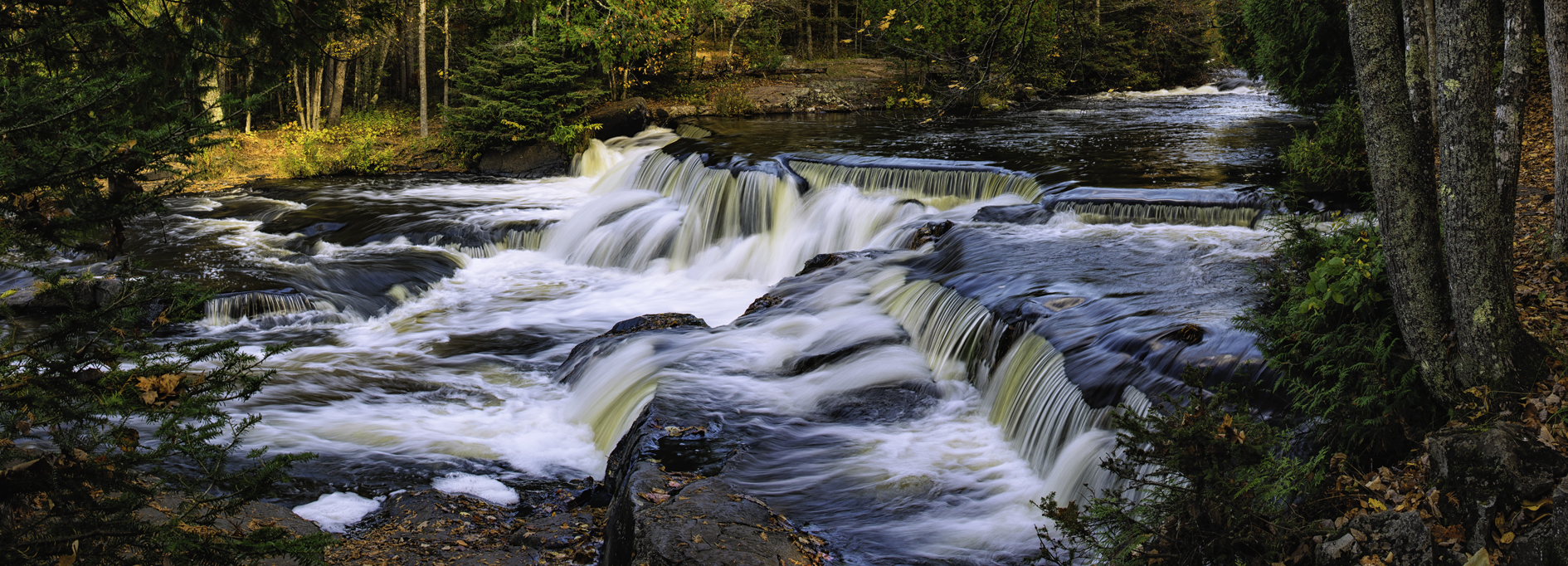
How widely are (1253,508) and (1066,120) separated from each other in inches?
738

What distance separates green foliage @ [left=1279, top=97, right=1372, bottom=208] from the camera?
1100cm

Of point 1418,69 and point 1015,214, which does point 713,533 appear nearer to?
point 1418,69

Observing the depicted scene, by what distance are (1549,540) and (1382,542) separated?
1.80ft

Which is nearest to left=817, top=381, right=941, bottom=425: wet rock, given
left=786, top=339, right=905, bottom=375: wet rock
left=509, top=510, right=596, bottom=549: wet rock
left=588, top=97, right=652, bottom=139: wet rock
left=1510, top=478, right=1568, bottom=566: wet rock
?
left=786, top=339, right=905, bottom=375: wet rock

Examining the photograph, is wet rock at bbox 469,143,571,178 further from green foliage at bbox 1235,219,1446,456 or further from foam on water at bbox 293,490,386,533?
green foliage at bbox 1235,219,1446,456

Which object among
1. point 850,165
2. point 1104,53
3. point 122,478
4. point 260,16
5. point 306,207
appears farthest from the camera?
point 1104,53

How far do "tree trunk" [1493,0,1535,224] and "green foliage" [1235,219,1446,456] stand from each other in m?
0.69

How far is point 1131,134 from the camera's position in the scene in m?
18.3

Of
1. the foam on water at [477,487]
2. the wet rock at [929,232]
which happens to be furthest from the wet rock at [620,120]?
the foam on water at [477,487]

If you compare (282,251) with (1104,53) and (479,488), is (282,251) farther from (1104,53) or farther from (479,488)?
(1104,53)

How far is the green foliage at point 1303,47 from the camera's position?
14000 millimetres

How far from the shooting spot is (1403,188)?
5.07 meters

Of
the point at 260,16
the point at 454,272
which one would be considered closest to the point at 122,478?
the point at 260,16

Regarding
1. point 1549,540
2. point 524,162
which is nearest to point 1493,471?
point 1549,540
